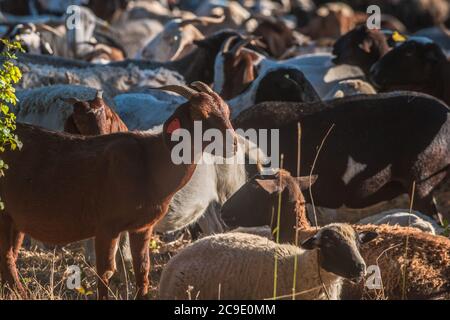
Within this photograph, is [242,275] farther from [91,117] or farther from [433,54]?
[433,54]

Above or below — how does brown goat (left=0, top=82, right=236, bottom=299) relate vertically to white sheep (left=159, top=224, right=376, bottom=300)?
above

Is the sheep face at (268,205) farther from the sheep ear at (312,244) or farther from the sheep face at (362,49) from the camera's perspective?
the sheep face at (362,49)

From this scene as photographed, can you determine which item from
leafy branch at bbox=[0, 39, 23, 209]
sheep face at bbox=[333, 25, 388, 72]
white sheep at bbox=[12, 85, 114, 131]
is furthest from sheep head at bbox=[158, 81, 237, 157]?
sheep face at bbox=[333, 25, 388, 72]

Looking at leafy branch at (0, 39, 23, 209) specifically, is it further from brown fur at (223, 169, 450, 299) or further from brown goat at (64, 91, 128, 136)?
brown fur at (223, 169, 450, 299)

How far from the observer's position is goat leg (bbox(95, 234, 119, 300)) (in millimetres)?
6996

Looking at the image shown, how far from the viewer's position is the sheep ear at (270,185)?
8.01m

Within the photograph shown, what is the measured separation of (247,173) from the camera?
→ 9.31 meters

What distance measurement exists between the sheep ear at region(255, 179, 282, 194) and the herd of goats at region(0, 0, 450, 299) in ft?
0.04

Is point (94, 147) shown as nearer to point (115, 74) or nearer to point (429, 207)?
point (429, 207)

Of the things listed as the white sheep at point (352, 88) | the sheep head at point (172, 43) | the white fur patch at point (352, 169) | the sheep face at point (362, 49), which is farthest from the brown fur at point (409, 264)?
the sheep head at point (172, 43)

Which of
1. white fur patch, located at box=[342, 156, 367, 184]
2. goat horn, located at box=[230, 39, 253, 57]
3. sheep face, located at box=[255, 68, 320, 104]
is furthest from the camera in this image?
goat horn, located at box=[230, 39, 253, 57]

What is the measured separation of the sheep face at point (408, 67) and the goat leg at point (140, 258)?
629 centimetres

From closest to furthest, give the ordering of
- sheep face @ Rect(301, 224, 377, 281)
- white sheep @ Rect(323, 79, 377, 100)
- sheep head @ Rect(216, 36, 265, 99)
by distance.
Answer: sheep face @ Rect(301, 224, 377, 281)
white sheep @ Rect(323, 79, 377, 100)
sheep head @ Rect(216, 36, 265, 99)
